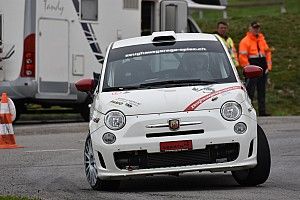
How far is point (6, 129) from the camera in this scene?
18609 mm

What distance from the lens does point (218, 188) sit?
1197 cm

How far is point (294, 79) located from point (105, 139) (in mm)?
19820

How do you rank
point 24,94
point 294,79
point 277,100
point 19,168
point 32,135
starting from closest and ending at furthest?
point 19,168 < point 32,135 < point 24,94 < point 277,100 < point 294,79

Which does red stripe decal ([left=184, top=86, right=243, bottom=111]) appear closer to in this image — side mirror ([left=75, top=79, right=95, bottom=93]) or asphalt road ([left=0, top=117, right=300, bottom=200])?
asphalt road ([left=0, top=117, right=300, bottom=200])

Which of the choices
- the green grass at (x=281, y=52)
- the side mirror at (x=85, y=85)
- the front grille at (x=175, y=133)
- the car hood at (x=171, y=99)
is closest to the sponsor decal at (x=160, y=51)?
the side mirror at (x=85, y=85)

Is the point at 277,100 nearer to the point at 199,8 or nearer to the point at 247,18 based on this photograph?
the point at 199,8

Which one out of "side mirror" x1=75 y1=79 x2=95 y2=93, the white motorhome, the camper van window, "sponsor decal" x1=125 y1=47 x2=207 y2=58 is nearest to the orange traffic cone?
the white motorhome

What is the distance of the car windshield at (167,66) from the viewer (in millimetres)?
12398

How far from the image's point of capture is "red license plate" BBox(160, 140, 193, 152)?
11461 mm

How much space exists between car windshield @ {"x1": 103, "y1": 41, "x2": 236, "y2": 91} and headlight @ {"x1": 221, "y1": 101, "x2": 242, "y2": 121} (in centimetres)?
64

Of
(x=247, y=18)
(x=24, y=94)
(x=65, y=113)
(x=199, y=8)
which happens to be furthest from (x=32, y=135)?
(x=247, y=18)

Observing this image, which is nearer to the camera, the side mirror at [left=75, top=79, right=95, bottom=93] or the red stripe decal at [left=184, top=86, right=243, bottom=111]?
the red stripe decal at [left=184, top=86, right=243, bottom=111]

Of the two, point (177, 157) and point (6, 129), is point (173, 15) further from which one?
point (177, 157)

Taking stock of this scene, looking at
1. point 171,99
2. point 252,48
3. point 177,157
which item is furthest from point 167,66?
point 252,48
